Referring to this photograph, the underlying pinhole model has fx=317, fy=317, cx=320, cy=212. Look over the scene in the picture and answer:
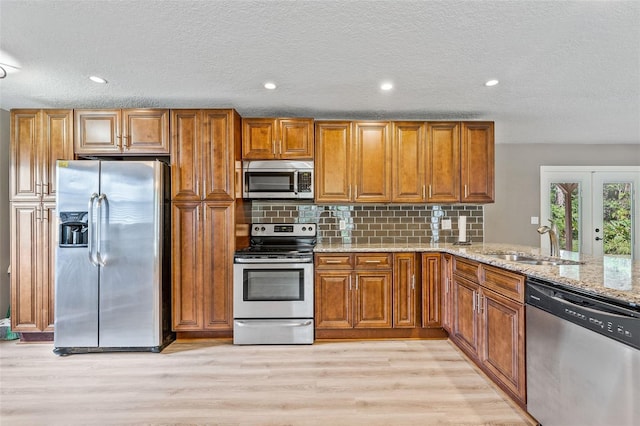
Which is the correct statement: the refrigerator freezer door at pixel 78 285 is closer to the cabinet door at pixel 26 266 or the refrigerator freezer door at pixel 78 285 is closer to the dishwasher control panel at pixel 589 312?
the cabinet door at pixel 26 266

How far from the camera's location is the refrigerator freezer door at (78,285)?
9.32 feet

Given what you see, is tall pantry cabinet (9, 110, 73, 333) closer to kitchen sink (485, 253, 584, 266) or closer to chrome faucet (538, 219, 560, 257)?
kitchen sink (485, 253, 584, 266)

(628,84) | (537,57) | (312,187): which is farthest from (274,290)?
(628,84)

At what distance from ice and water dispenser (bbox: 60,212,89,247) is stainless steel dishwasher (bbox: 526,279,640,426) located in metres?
3.48

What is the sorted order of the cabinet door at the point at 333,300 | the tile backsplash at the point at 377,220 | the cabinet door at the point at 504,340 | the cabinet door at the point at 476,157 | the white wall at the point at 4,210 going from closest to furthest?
the cabinet door at the point at 504,340 → the cabinet door at the point at 333,300 → the white wall at the point at 4,210 → the cabinet door at the point at 476,157 → the tile backsplash at the point at 377,220

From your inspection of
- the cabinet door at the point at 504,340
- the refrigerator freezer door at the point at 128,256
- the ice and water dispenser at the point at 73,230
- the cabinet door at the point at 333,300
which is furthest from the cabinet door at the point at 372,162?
the ice and water dispenser at the point at 73,230

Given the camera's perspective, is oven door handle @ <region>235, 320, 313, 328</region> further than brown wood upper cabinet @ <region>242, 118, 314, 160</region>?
No

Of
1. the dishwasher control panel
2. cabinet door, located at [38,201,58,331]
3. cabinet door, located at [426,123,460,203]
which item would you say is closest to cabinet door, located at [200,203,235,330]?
cabinet door, located at [38,201,58,331]

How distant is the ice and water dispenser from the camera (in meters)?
2.84

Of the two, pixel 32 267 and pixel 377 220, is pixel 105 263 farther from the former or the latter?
pixel 377 220

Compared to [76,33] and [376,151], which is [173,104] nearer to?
[76,33]

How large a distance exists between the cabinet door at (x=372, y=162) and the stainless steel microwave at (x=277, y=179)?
0.54 meters

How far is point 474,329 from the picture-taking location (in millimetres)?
2500

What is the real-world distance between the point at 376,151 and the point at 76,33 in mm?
2665
